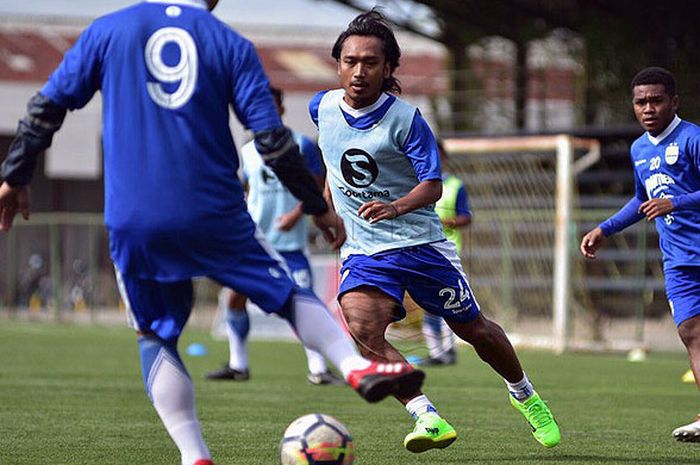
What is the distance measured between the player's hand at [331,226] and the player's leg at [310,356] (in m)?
6.00

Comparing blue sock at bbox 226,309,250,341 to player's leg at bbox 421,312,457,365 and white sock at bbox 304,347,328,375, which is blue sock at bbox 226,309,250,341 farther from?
player's leg at bbox 421,312,457,365

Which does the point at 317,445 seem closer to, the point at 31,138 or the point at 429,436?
the point at 429,436

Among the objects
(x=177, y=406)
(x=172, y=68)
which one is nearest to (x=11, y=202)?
(x=172, y=68)

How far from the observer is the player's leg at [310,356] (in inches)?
482

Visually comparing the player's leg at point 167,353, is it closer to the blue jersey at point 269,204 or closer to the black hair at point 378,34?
the black hair at point 378,34

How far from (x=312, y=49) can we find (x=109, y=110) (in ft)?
137

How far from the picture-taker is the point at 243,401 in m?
10.4

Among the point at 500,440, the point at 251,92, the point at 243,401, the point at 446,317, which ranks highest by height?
the point at 251,92

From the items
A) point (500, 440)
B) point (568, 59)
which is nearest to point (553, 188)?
point (568, 59)

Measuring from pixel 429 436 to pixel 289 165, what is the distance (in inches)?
82.7

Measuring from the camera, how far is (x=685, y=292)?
832cm

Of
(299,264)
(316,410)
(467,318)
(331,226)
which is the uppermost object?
(331,226)

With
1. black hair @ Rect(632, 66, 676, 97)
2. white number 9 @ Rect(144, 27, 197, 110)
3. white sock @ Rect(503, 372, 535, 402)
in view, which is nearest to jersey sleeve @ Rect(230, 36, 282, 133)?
white number 9 @ Rect(144, 27, 197, 110)

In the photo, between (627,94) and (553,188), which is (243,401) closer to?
(553,188)
